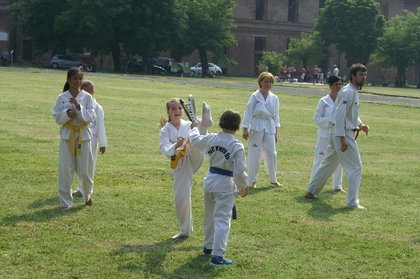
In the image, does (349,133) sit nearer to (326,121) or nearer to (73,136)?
(326,121)

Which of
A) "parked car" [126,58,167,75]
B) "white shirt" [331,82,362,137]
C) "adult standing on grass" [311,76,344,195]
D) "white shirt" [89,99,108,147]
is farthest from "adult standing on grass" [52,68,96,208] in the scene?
"parked car" [126,58,167,75]

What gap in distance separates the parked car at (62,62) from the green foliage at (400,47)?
3116 centimetres

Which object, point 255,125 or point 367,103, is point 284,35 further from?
point 255,125

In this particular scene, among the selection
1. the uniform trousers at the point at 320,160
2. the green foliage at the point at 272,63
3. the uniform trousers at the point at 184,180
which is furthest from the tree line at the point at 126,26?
the uniform trousers at the point at 184,180

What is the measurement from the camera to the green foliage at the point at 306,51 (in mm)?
88250

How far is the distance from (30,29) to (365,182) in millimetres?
66940

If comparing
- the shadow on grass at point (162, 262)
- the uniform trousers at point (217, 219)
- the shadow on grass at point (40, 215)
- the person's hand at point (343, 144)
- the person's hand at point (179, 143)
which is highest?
the person's hand at point (179, 143)

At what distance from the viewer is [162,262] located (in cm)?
880

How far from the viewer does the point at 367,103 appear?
41062 mm

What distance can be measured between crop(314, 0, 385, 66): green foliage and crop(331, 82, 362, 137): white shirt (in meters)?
77.5

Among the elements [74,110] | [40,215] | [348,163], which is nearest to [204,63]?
[348,163]

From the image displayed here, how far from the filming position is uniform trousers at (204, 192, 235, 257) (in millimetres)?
8727

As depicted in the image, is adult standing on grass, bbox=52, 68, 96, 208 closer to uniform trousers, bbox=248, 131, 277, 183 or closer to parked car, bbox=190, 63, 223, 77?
uniform trousers, bbox=248, 131, 277, 183

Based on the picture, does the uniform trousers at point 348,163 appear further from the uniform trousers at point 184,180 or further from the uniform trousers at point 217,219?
the uniform trousers at point 217,219
